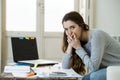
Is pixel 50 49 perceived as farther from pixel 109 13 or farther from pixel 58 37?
pixel 109 13

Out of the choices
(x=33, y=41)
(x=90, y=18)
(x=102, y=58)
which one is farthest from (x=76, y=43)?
(x=90, y=18)

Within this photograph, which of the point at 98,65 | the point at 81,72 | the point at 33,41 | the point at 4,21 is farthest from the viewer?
the point at 4,21

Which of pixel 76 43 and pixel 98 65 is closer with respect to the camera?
pixel 98 65

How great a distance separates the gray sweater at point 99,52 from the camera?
1860 millimetres

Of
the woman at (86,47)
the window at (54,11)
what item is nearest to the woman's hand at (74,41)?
the woman at (86,47)

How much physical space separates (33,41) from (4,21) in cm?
163

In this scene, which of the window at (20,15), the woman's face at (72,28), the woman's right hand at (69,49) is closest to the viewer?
the woman's face at (72,28)

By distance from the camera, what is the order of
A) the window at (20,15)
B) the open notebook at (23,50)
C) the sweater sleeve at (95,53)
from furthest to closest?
the window at (20,15)
the open notebook at (23,50)
the sweater sleeve at (95,53)

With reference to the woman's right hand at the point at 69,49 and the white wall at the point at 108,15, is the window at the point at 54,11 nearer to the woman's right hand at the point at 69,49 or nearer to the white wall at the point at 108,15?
the white wall at the point at 108,15

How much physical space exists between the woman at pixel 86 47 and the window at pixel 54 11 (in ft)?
7.76

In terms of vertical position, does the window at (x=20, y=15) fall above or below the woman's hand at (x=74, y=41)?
above

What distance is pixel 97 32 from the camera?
1.92 meters

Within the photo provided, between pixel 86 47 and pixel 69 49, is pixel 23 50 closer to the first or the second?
pixel 69 49

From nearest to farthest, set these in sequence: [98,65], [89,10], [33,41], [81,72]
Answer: [98,65] < [81,72] < [33,41] < [89,10]
